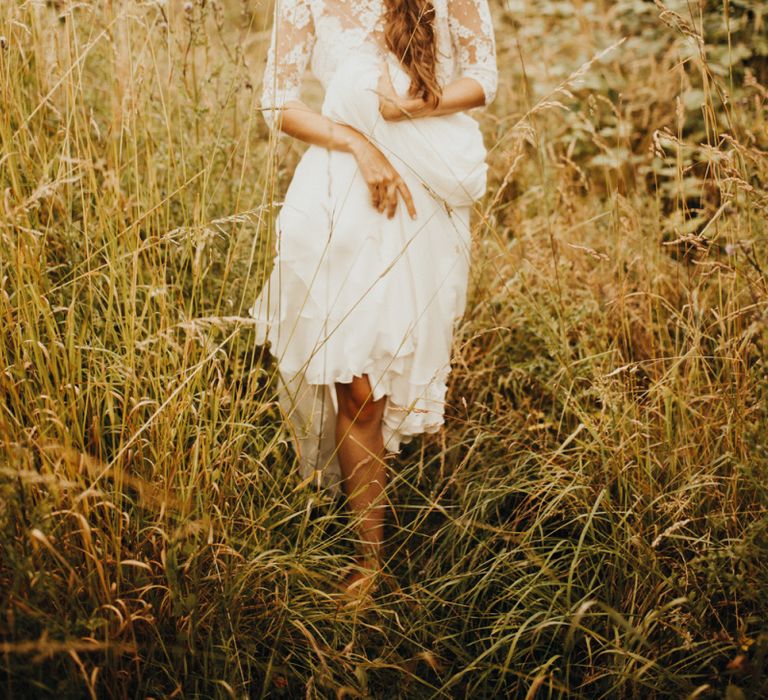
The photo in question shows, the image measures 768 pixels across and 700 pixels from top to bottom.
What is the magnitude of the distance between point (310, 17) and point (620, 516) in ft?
5.11

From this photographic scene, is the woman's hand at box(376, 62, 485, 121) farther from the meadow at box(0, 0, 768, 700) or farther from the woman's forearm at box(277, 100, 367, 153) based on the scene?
the meadow at box(0, 0, 768, 700)

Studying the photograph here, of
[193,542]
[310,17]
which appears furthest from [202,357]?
[310,17]

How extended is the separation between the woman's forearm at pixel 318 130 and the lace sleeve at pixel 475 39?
42 centimetres

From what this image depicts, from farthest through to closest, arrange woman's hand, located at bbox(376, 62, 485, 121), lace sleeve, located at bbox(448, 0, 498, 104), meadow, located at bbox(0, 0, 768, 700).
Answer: lace sleeve, located at bbox(448, 0, 498, 104)
woman's hand, located at bbox(376, 62, 485, 121)
meadow, located at bbox(0, 0, 768, 700)

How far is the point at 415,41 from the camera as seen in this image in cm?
181

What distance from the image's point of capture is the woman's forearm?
1788mm

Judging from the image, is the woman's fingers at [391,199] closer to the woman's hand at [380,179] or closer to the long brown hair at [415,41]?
the woman's hand at [380,179]

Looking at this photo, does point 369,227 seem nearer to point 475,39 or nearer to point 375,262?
point 375,262

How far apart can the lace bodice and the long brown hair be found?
3 cm

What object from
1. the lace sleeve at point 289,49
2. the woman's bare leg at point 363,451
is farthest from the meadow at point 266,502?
the lace sleeve at point 289,49

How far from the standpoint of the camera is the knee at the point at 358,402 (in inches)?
72.1

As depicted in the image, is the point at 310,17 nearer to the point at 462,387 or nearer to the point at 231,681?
the point at 462,387

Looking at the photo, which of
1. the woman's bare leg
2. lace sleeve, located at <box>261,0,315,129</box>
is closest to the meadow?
the woman's bare leg

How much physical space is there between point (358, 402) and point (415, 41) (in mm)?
987
